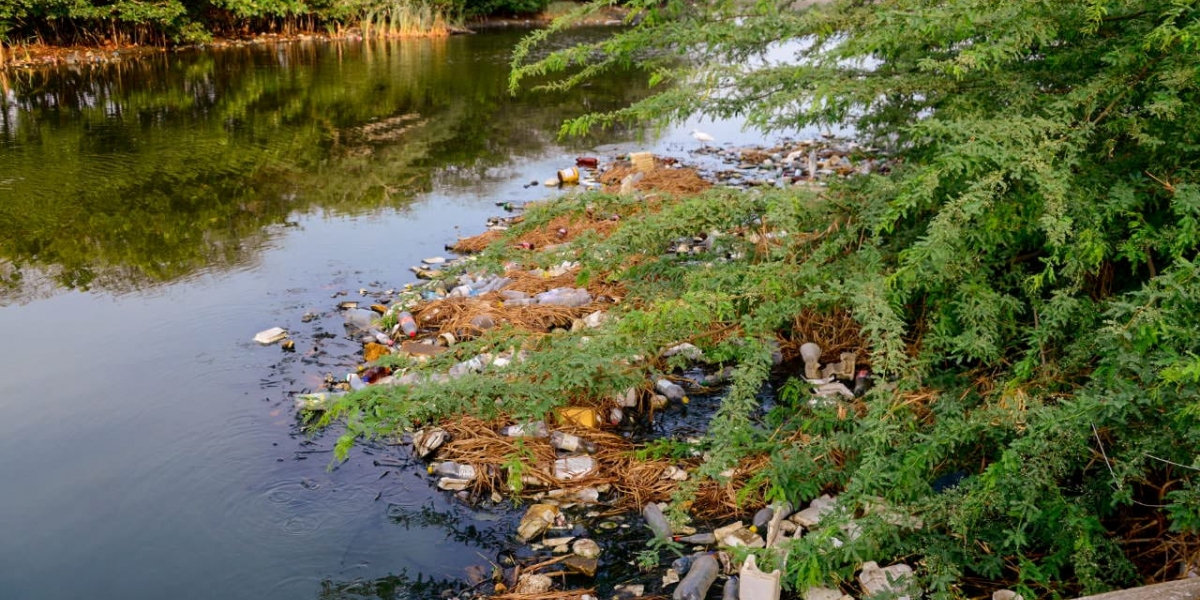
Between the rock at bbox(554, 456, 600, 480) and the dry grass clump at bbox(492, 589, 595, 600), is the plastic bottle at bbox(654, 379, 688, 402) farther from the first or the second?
the dry grass clump at bbox(492, 589, 595, 600)

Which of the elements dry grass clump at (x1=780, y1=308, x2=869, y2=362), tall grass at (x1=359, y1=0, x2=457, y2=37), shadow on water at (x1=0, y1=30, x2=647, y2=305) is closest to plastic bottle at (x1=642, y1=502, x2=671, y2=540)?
dry grass clump at (x1=780, y1=308, x2=869, y2=362)

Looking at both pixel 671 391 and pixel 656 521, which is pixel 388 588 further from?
pixel 671 391

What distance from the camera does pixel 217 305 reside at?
19.6ft

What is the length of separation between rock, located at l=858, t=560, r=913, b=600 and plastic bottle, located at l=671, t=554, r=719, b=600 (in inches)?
20.4

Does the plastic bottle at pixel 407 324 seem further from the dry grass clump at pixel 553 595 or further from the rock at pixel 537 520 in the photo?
the dry grass clump at pixel 553 595

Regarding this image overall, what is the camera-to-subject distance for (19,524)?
381 cm

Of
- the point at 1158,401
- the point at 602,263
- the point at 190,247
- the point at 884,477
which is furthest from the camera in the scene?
the point at 190,247

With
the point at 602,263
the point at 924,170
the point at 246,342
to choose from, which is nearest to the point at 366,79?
the point at 246,342

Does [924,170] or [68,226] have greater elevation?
[924,170]

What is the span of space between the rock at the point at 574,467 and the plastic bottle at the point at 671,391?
2.35 ft

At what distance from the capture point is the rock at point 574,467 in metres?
3.97

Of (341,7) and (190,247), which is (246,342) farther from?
(341,7)

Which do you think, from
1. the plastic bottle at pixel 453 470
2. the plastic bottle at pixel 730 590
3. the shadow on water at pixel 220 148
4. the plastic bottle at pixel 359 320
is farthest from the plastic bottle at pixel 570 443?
the shadow on water at pixel 220 148

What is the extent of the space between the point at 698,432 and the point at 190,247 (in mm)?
4811
